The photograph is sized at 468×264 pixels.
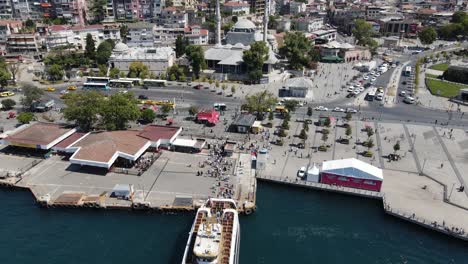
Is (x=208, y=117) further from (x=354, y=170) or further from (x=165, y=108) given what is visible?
(x=354, y=170)

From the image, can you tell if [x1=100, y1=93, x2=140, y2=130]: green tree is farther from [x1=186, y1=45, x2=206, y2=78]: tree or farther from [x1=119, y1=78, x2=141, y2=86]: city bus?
[x1=186, y1=45, x2=206, y2=78]: tree

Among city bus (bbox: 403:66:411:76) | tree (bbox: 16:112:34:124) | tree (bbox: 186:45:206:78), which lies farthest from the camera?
city bus (bbox: 403:66:411:76)

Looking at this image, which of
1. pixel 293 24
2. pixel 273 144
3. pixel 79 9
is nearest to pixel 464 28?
pixel 293 24

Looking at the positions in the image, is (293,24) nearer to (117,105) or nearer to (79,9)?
(79,9)

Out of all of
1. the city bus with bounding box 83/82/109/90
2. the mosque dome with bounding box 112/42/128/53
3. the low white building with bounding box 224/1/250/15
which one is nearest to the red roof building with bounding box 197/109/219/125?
the city bus with bounding box 83/82/109/90

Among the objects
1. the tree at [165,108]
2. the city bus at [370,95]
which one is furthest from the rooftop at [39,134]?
the city bus at [370,95]

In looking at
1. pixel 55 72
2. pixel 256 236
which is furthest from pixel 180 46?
pixel 256 236

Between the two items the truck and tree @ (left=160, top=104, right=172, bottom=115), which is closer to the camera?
tree @ (left=160, top=104, right=172, bottom=115)
